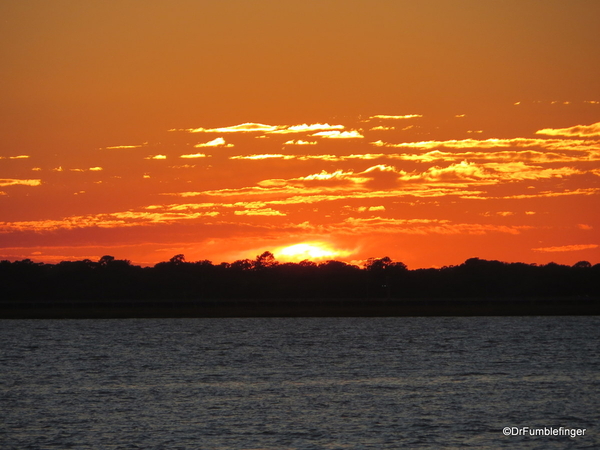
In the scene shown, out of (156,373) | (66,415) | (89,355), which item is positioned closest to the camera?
(66,415)

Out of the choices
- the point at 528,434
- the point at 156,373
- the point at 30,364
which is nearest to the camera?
the point at 528,434

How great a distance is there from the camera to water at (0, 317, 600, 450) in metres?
45.4

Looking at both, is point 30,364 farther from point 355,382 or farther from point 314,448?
point 314,448

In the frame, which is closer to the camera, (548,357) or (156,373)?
(156,373)

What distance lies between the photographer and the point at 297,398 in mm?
61062

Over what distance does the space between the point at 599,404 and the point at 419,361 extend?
35904mm

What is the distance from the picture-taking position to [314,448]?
43.1 meters

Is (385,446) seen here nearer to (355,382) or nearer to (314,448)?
(314,448)

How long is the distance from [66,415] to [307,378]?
26201mm

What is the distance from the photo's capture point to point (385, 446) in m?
43.2

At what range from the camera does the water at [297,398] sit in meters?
45.4

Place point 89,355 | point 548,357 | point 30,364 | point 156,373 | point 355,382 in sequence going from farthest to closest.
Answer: point 89,355 → point 548,357 → point 30,364 → point 156,373 → point 355,382

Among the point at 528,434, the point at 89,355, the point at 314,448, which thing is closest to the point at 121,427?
the point at 314,448

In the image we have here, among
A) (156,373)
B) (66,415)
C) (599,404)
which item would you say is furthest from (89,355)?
(599,404)
